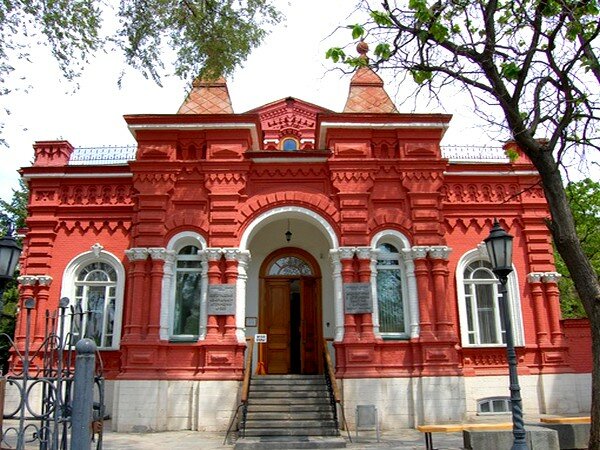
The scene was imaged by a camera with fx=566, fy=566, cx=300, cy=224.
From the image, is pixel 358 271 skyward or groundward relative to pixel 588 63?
groundward

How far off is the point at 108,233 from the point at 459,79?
9.83 meters

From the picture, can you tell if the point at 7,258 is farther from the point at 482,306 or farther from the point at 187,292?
the point at 482,306

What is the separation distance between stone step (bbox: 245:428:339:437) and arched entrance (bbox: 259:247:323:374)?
2.98 metres

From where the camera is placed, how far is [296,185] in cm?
1405

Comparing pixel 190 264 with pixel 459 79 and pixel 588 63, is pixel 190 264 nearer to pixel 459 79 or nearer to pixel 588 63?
pixel 459 79

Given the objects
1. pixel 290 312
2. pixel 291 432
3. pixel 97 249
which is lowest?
pixel 291 432

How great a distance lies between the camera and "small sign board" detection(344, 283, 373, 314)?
42.6 feet

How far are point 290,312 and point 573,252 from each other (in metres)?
8.22

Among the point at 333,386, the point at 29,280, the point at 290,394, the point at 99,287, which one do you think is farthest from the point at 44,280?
the point at 333,386

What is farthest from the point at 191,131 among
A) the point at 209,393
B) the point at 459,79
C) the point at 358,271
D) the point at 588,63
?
the point at 588,63

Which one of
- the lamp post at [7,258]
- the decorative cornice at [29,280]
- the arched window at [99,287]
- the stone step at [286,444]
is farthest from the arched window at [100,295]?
the lamp post at [7,258]

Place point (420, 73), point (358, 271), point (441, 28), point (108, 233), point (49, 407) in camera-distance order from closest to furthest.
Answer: point (49, 407) → point (441, 28) → point (420, 73) → point (358, 271) → point (108, 233)

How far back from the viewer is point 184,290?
13.7 m

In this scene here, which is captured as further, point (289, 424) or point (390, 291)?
point (390, 291)
